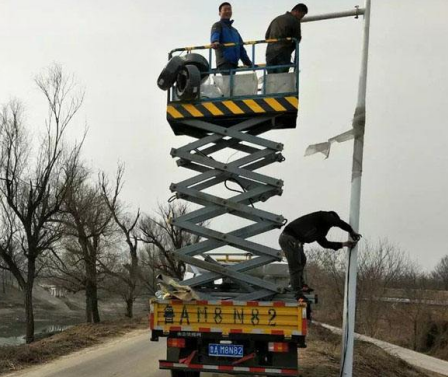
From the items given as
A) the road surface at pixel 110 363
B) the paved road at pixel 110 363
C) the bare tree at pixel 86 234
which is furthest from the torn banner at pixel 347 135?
the bare tree at pixel 86 234

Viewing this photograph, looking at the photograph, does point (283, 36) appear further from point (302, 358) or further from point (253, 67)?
point (302, 358)

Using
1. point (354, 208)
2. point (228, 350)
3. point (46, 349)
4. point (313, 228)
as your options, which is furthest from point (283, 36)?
point (46, 349)

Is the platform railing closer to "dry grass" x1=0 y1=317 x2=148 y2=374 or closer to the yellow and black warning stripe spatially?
the yellow and black warning stripe

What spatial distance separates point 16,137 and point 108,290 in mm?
17237

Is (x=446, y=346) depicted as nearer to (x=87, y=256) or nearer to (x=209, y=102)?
(x=87, y=256)

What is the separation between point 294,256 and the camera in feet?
22.6

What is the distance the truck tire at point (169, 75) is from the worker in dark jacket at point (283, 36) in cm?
137

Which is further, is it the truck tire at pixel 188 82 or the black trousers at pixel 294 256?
the black trousers at pixel 294 256

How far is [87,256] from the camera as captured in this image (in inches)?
1048

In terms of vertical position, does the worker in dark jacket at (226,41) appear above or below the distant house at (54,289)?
→ above

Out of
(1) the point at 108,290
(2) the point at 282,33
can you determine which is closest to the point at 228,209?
(2) the point at 282,33

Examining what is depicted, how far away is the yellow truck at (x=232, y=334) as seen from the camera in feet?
20.1

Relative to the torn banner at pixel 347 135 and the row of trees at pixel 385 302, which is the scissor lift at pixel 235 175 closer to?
the torn banner at pixel 347 135

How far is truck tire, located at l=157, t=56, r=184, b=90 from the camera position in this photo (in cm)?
694
